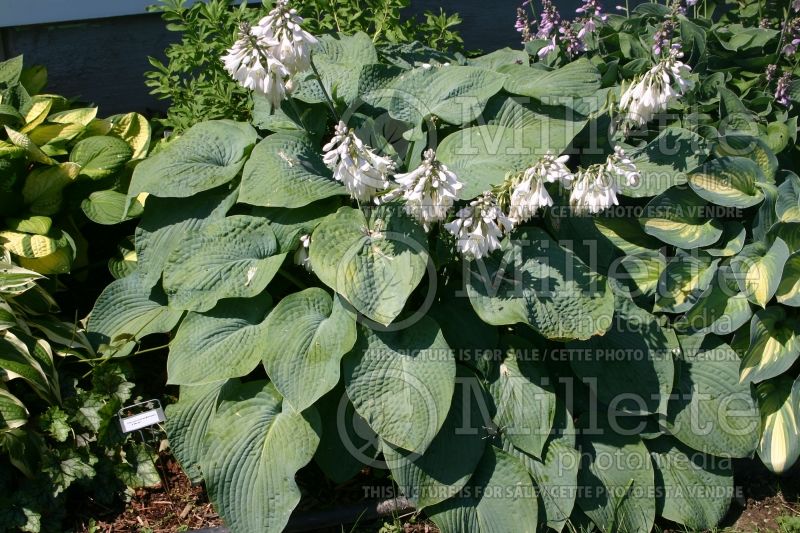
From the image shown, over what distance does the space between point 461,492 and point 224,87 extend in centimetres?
205

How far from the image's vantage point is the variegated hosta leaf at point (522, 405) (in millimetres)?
3051

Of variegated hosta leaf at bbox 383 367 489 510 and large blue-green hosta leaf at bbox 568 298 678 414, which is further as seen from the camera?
large blue-green hosta leaf at bbox 568 298 678 414

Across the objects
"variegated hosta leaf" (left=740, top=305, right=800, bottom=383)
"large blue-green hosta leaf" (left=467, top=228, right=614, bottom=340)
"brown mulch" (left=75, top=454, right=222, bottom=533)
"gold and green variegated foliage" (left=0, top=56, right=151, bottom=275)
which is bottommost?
"brown mulch" (left=75, top=454, right=222, bottom=533)

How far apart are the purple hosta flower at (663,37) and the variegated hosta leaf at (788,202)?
799mm

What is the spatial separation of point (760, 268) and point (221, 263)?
204 centimetres

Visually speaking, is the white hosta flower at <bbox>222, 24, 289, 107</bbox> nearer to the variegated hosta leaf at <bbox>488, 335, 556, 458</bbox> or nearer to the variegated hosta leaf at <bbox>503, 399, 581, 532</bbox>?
the variegated hosta leaf at <bbox>488, 335, 556, 458</bbox>

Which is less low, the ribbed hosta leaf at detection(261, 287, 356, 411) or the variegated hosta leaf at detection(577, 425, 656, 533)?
the ribbed hosta leaf at detection(261, 287, 356, 411)

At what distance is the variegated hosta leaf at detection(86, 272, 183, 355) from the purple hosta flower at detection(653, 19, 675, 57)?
7.58 ft

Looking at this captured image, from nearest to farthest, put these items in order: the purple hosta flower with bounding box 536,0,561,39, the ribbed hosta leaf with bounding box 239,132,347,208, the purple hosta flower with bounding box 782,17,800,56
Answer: the ribbed hosta leaf with bounding box 239,132,347,208, the purple hosta flower with bounding box 782,17,800,56, the purple hosta flower with bounding box 536,0,561,39

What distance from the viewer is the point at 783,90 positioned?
3.55 m

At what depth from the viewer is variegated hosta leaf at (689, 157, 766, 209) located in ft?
10.7

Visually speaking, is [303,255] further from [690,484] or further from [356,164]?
[690,484]

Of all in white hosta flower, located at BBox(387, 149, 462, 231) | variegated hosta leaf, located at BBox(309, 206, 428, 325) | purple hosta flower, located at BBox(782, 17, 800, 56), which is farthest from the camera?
purple hosta flower, located at BBox(782, 17, 800, 56)

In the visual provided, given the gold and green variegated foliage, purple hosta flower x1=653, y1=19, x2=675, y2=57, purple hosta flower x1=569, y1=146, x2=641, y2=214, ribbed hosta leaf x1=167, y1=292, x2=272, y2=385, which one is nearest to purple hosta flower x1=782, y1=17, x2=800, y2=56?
purple hosta flower x1=653, y1=19, x2=675, y2=57
